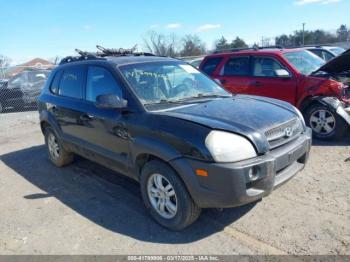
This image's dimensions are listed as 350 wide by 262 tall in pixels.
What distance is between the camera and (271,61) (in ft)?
23.0

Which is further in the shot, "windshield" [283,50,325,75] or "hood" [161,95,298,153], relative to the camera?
"windshield" [283,50,325,75]

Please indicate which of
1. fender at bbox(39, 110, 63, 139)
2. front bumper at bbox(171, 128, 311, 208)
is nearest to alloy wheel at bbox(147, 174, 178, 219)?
front bumper at bbox(171, 128, 311, 208)

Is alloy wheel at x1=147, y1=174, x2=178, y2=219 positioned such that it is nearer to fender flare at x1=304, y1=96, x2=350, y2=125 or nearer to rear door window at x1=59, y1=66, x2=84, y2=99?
rear door window at x1=59, y1=66, x2=84, y2=99

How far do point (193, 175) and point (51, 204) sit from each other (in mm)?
2245

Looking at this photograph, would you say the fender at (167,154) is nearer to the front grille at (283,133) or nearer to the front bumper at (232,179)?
the front bumper at (232,179)

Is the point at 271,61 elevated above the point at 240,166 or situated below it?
above

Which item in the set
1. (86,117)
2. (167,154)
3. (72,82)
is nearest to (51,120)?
(72,82)

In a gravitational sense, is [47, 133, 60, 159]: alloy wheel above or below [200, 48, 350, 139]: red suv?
below

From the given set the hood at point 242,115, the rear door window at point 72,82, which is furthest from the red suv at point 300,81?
the rear door window at point 72,82

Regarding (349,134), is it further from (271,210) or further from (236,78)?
(271,210)

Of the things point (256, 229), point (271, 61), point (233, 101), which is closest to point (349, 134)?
point (271, 61)

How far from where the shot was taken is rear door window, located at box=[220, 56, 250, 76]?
7.42m

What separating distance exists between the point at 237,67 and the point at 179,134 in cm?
479

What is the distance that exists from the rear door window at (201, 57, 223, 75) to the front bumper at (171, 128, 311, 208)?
4.92 metres
